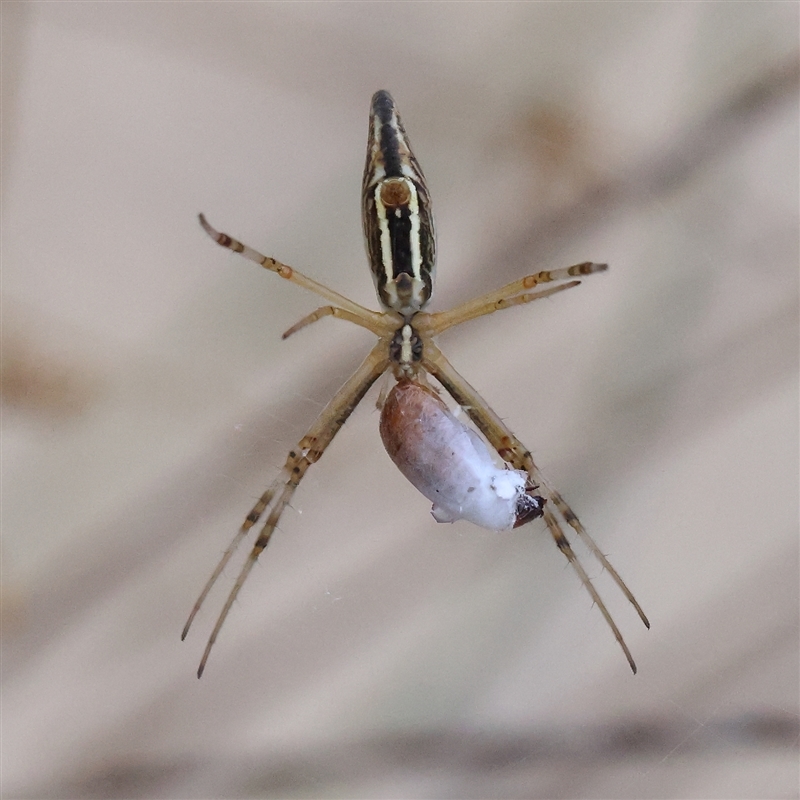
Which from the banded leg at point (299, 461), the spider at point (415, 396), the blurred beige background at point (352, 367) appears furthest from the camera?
the blurred beige background at point (352, 367)

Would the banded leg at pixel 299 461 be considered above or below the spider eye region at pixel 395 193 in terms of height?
below

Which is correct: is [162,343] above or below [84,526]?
above

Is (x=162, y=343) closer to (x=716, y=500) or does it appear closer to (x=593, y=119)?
(x=593, y=119)

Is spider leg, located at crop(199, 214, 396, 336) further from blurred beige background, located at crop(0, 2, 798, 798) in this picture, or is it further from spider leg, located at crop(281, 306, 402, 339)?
blurred beige background, located at crop(0, 2, 798, 798)

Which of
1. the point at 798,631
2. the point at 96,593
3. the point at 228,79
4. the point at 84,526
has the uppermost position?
the point at 228,79

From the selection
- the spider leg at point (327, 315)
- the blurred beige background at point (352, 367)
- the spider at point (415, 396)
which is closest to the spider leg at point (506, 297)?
the spider at point (415, 396)

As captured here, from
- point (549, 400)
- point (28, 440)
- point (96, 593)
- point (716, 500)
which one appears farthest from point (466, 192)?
point (96, 593)

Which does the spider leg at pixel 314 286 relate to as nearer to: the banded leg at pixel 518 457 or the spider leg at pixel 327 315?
the spider leg at pixel 327 315
